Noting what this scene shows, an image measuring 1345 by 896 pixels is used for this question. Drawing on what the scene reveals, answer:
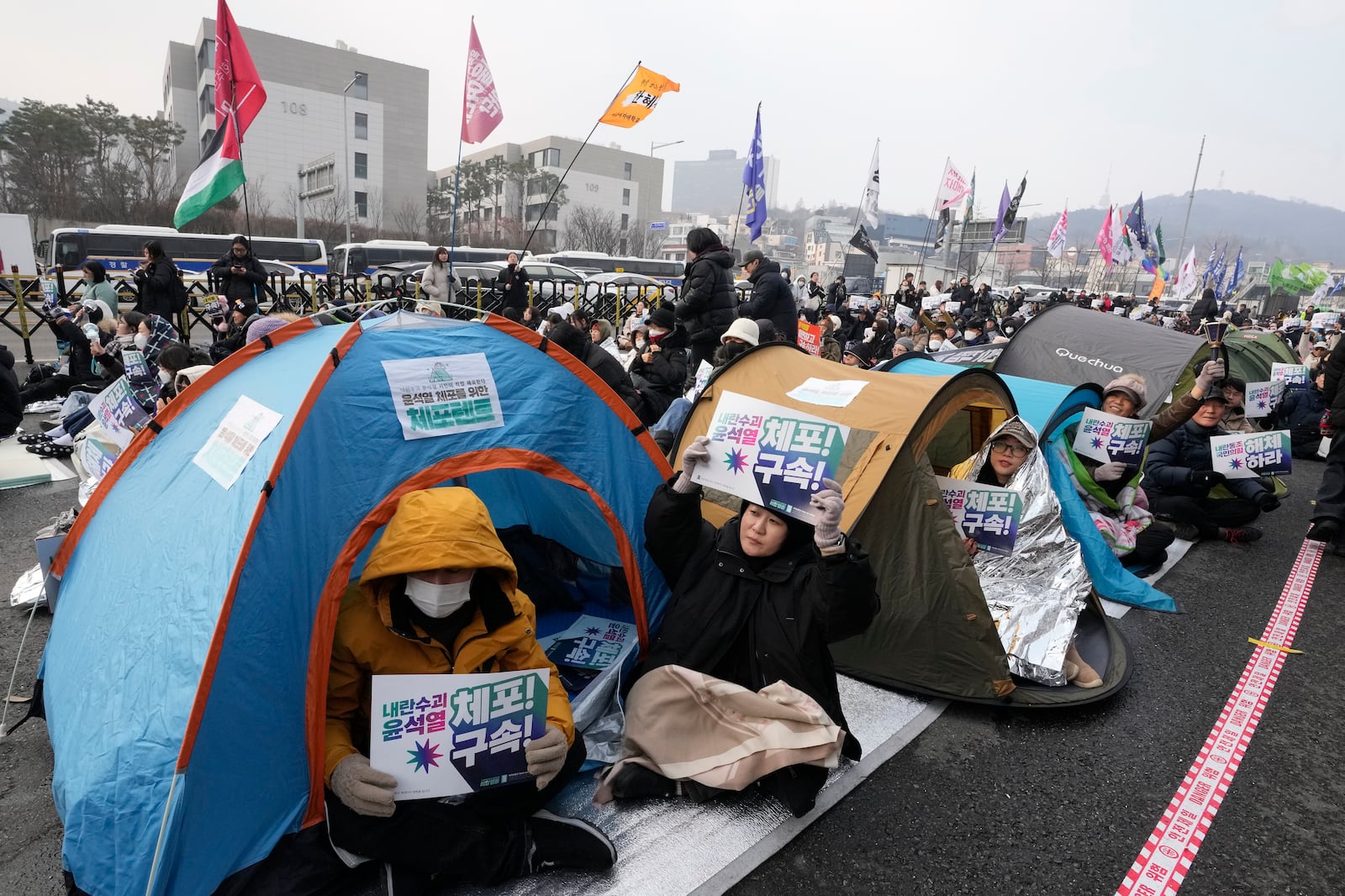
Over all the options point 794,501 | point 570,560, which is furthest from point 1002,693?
point 570,560

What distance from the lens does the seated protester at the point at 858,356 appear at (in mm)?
8234

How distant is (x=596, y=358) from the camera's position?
5703 millimetres

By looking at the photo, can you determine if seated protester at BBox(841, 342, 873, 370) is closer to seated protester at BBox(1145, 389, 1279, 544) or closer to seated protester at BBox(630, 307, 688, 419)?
seated protester at BBox(630, 307, 688, 419)

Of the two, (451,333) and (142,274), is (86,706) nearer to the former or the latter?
(451,333)

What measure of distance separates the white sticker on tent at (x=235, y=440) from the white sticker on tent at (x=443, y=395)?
1.33 feet

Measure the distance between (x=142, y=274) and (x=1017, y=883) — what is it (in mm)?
10857

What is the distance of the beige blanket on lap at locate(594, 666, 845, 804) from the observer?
2619 millimetres

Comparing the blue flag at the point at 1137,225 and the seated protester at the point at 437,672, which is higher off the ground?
the blue flag at the point at 1137,225

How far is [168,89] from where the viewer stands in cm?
5253

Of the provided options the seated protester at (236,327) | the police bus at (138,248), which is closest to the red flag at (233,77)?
the seated protester at (236,327)

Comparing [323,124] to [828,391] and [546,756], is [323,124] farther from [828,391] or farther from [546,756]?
[546,756]

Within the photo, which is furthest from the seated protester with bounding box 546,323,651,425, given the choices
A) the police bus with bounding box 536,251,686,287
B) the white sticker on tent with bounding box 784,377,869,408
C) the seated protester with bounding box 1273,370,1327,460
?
the police bus with bounding box 536,251,686,287

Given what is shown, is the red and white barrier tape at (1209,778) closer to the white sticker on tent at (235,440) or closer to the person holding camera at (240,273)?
the white sticker on tent at (235,440)

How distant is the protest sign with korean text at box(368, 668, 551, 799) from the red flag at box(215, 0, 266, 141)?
7249 millimetres
